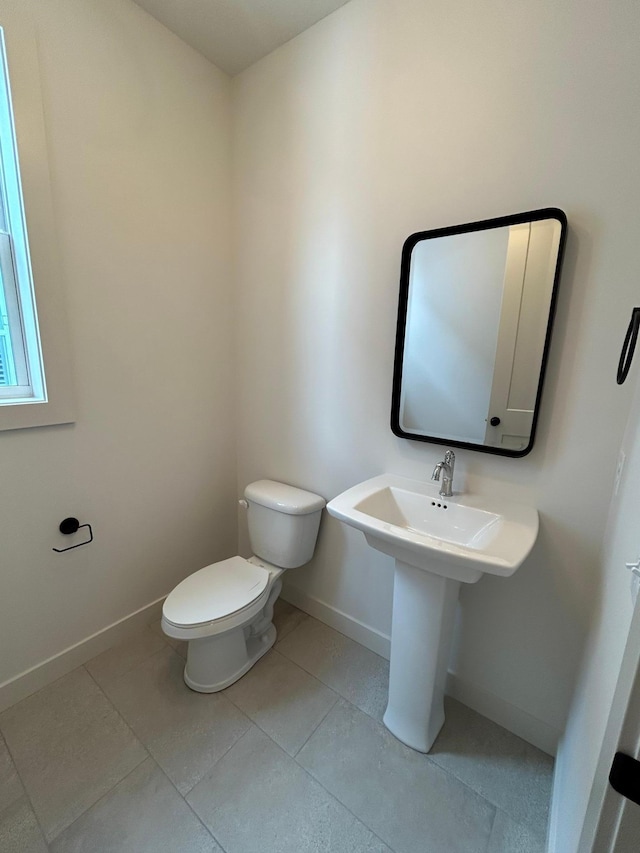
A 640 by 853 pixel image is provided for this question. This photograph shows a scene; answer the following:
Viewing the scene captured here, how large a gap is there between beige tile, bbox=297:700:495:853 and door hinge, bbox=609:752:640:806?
38.1 inches

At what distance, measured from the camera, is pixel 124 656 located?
1610 mm

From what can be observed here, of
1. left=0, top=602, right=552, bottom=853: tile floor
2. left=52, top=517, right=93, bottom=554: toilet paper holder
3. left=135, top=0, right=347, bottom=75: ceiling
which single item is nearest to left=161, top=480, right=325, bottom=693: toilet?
left=0, top=602, right=552, bottom=853: tile floor

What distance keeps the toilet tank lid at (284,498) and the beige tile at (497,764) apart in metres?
0.97

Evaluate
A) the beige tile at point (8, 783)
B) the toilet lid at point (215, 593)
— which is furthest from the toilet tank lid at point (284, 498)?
the beige tile at point (8, 783)

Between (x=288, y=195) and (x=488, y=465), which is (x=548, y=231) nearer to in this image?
(x=488, y=465)

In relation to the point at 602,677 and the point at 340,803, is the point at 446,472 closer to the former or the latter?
the point at 602,677

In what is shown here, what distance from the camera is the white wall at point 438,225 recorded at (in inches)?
39.2

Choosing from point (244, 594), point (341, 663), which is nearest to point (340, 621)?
point (341, 663)

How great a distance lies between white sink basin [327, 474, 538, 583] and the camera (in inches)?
37.4

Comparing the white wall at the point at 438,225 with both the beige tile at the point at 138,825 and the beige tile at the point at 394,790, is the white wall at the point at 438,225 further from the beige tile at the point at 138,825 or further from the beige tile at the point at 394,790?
the beige tile at the point at 138,825

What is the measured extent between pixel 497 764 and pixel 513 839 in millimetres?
199

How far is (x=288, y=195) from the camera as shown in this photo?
159 cm

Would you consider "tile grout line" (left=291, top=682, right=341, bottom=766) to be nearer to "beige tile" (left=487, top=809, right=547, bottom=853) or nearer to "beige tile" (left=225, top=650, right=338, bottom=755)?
"beige tile" (left=225, top=650, right=338, bottom=755)

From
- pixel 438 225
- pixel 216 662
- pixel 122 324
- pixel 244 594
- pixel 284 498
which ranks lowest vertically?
pixel 216 662
